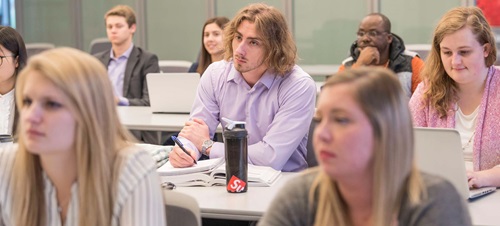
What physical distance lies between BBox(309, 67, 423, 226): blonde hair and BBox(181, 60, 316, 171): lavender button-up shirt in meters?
1.53

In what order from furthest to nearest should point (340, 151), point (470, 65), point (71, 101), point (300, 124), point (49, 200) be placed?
1. point (300, 124)
2. point (470, 65)
3. point (49, 200)
4. point (71, 101)
5. point (340, 151)

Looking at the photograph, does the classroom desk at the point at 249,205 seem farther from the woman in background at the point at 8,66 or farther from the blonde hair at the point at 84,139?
the woman in background at the point at 8,66

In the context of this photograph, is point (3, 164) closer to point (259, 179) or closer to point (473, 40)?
point (259, 179)

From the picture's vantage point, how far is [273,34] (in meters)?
3.44

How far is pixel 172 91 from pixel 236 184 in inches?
91.3

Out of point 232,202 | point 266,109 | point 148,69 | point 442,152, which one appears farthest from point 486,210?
point 148,69

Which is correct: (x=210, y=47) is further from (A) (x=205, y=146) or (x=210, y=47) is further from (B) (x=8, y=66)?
(A) (x=205, y=146)

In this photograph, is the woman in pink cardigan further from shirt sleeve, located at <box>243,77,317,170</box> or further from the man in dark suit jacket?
the man in dark suit jacket

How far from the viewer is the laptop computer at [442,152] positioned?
7.95ft

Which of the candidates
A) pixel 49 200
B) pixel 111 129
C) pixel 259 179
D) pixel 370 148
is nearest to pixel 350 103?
pixel 370 148

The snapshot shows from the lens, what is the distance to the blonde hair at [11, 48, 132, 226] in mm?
1841

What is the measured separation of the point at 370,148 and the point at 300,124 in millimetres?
1706

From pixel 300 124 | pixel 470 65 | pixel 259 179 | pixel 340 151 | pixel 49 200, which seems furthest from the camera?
pixel 300 124

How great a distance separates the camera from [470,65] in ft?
9.97
